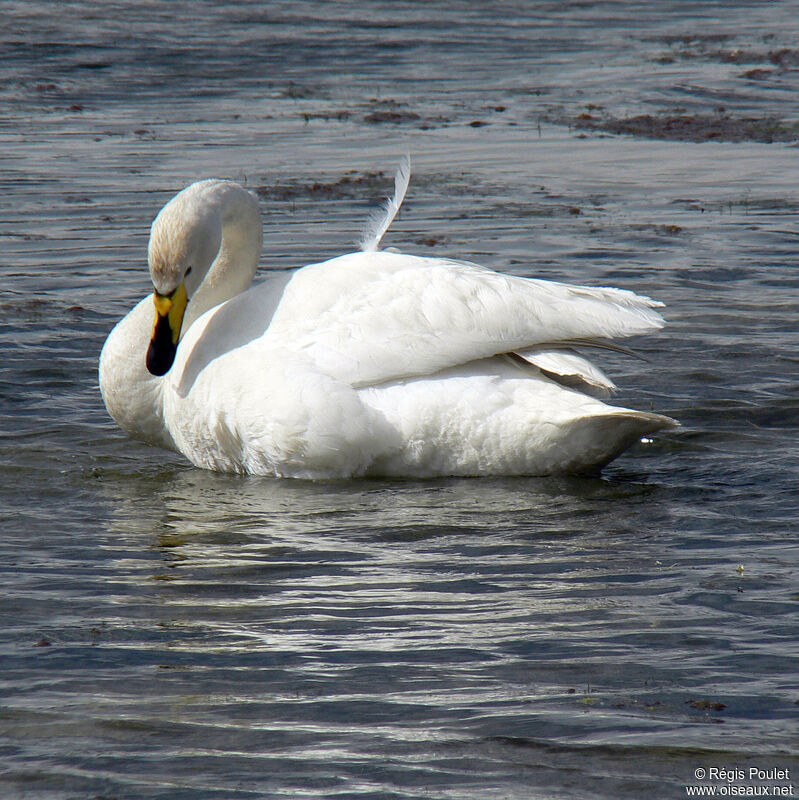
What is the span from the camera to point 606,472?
6254mm

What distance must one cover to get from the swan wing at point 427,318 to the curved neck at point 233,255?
27.6 inches

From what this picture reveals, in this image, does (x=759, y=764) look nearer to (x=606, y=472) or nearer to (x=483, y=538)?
(x=483, y=538)

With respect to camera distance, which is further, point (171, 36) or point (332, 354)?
point (171, 36)

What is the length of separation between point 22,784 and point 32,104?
13.9 m

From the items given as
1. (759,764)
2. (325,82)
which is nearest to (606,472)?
(759,764)

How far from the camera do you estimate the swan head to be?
6.04 metres

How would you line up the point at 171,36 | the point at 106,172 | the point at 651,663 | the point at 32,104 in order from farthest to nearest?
the point at 171,36 → the point at 32,104 → the point at 106,172 → the point at 651,663

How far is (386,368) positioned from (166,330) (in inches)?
39.6

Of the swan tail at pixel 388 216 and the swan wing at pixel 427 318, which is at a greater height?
the swan tail at pixel 388 216

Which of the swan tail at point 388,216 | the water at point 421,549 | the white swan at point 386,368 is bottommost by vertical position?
the water at point 421,549

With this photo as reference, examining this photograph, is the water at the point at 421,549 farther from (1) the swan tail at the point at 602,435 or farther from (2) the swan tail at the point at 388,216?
(2) the swan tail at the point at 388,216

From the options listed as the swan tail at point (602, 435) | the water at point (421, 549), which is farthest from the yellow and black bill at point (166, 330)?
the swan tail at point (602, 435)

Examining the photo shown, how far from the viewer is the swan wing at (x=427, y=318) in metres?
5.75

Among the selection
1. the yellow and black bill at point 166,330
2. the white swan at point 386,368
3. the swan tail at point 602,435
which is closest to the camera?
the swan tail at point 602,435
